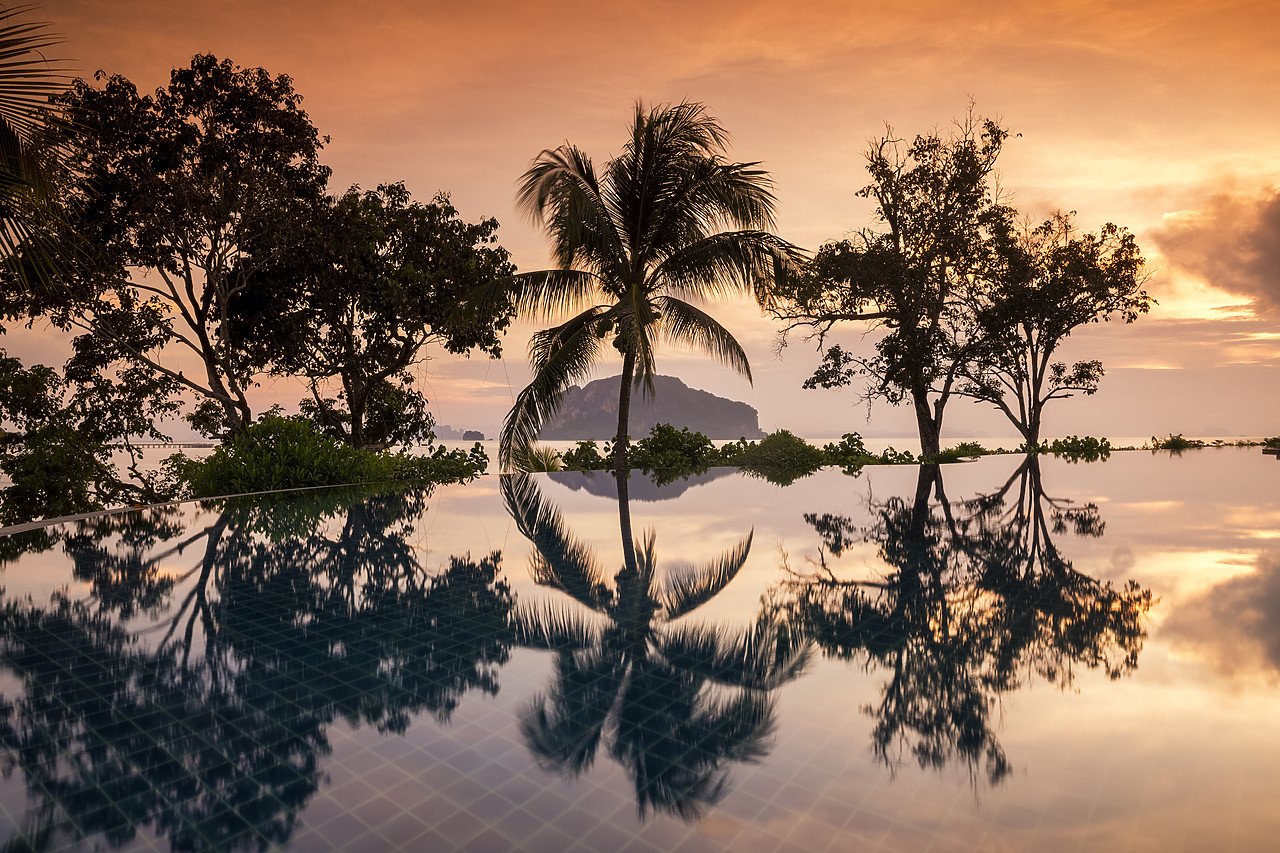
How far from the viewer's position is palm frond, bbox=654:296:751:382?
13.0 meters

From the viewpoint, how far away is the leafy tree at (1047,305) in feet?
66.4

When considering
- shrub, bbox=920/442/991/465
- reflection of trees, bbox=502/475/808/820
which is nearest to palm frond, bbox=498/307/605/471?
reflection of trees, bbox=502/475/808/820

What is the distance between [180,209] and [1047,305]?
76.2 ft

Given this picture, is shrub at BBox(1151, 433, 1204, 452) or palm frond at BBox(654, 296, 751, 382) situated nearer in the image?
palm frond at BBox(654, 296, 751, 382)

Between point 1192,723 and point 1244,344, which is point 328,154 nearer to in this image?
point 1192,723

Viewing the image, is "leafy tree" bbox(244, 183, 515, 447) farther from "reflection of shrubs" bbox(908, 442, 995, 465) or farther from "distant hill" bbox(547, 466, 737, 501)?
"reflection of shrubs" bbox(908, 442, 995, 465)

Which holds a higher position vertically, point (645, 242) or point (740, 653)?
point (645, 242)

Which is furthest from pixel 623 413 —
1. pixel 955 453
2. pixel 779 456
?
pixel 955 453

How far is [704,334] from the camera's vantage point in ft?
42.7

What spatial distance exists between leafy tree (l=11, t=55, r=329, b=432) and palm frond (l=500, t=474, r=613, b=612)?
8.16 metres

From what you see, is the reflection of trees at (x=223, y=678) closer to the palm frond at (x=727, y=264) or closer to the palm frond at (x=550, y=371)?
the palm frond at (x=550, y=371)

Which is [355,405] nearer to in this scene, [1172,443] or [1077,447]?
[1077,447]

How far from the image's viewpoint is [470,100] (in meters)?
14.4

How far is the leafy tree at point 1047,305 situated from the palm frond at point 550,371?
13.5 meters
